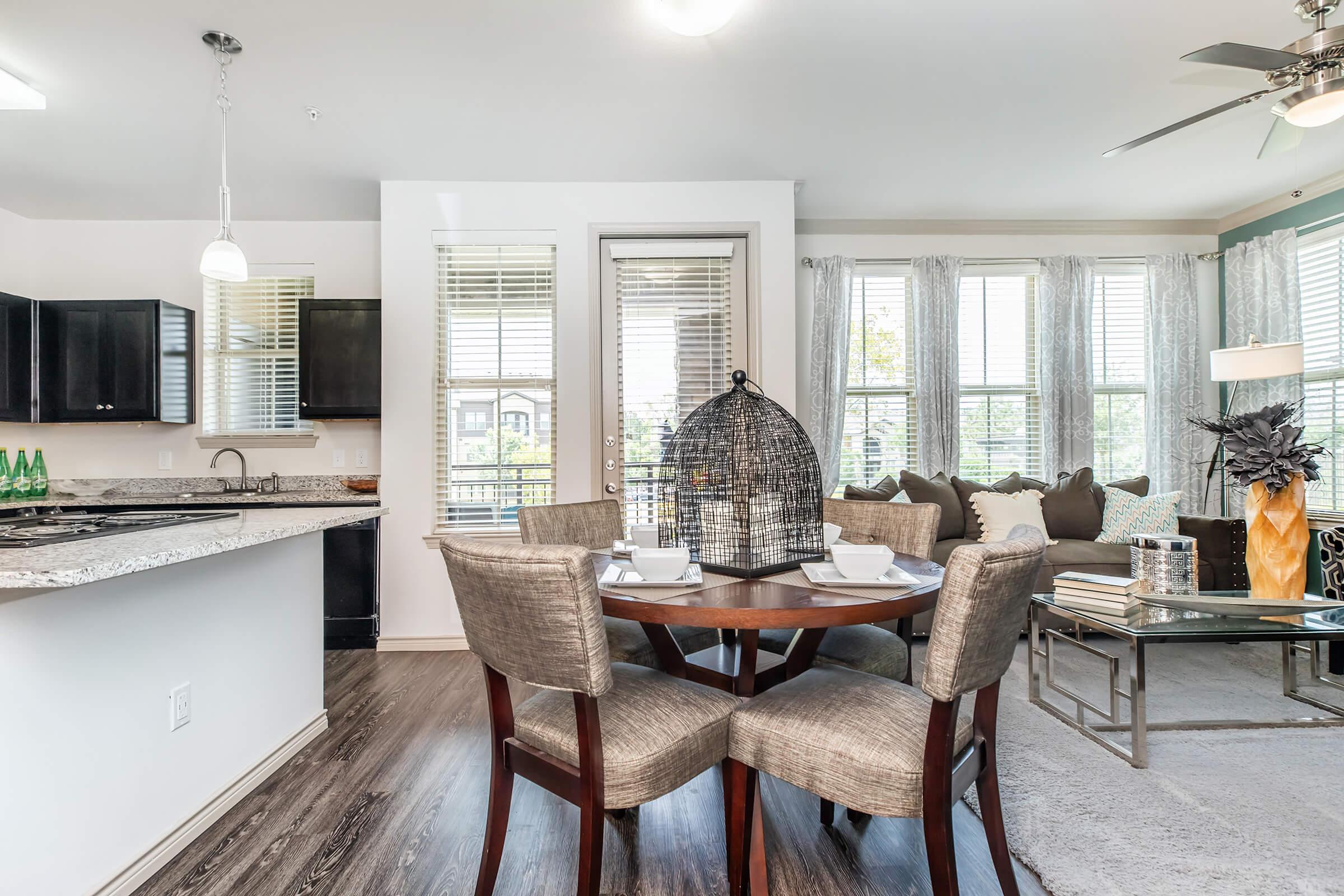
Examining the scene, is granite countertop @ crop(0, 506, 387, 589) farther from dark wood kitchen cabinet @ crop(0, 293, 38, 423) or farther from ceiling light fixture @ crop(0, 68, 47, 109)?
dark wood kitchen cabinet @ crop(0, 293, 38, 423)

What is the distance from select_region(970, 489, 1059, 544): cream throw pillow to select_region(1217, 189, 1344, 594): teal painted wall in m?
1.35

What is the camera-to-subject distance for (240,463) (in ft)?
14.1

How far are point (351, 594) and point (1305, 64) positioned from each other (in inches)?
190

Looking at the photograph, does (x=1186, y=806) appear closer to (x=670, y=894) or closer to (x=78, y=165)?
(x=670, y=894)

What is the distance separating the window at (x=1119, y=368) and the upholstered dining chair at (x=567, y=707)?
4296mm

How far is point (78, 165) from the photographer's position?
344cm

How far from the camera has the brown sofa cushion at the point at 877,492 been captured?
3861 mm

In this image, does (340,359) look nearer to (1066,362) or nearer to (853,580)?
(853,580)

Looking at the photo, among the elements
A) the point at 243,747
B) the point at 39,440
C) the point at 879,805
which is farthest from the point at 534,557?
the point at 39,440

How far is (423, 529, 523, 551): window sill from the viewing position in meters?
3.67

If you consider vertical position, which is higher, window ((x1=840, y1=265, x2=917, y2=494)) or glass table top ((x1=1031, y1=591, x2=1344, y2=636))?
window ((x1=840, y1=265, x2=917, y2=494))

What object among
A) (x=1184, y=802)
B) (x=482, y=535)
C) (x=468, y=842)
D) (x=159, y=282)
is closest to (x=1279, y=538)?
(x=1184, y=802)

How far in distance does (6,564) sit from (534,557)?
997 mm

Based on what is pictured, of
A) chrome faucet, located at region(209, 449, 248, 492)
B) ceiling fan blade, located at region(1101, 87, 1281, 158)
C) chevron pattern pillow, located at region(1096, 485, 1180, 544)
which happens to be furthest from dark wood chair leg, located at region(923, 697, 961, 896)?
chrome faucet, located at region(209, 449, 248, 492)
